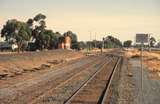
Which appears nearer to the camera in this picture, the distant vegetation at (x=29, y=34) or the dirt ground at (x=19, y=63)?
the dirt ground at (x=19, y=63)

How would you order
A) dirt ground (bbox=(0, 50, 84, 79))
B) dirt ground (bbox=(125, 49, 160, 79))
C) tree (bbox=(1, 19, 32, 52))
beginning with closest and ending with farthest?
dirt ground (bbox=(125, 49, 160, 79)) → dirt ground (bbox=(0, 50, 84, 79)) → tree (bbox=(1, 19, 32, 52))

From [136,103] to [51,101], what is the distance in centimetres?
356

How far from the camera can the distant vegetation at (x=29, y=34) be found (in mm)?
121438

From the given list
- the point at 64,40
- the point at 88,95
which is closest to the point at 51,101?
the point at 88,95

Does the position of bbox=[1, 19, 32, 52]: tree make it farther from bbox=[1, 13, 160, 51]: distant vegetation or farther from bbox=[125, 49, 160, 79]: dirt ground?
bbox=[125, 49, 160, 79]: dirt ground

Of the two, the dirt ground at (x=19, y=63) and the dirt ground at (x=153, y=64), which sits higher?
the dirt ground at (x=19, y=63)

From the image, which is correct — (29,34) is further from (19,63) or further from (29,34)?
(19,63)

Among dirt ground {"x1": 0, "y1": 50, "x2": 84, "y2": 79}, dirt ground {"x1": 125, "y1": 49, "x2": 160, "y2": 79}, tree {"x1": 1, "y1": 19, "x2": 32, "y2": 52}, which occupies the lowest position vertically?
dirt ground {"x1": 125, "y1": 49, "x2": 160, "y2": 79}

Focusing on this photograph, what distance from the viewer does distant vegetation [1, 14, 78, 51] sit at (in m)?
121

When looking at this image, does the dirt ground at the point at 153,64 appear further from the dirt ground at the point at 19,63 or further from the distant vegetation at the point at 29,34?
the distant vegetation at the point at 29,34

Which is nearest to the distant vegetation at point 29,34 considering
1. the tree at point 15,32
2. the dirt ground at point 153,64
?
the tree at point 15,32

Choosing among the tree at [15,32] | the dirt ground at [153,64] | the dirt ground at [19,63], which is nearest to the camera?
the dirt ground at [153,64]

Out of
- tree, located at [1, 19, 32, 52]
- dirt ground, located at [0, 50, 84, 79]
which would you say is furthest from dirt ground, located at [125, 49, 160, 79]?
tree, located at [1, 19, 32, 52]

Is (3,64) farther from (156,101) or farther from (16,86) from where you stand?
(156,101)
